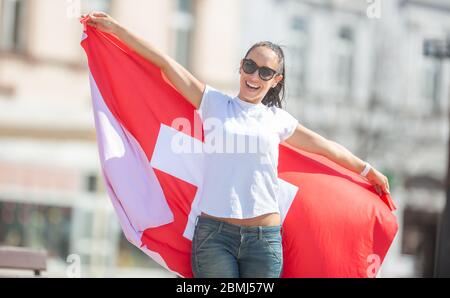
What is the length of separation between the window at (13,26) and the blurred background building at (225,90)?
0.02 meters

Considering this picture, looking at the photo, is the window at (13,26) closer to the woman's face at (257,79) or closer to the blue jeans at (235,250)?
the woman's face at (257,79)

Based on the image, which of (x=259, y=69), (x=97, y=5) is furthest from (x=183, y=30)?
(x=259, y=69)

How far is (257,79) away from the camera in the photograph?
445cm

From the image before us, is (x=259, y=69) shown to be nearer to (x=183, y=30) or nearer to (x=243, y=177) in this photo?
(x=243, y=177)

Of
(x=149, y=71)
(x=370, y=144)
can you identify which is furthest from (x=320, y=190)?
(x=370, y=144)

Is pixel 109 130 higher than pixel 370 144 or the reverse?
higher

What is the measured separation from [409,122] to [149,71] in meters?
18.0

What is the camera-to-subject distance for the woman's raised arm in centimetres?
456

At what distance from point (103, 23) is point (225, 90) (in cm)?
1560

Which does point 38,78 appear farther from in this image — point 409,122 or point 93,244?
point 409,122

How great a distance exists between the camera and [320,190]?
4.84m

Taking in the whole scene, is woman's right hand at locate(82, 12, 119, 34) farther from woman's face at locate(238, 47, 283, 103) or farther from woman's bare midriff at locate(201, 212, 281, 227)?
woman's bare midriff at locate(201, 212, 281, 227)

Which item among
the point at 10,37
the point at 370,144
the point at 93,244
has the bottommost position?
the point at 93,244

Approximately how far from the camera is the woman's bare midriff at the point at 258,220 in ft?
14.3
